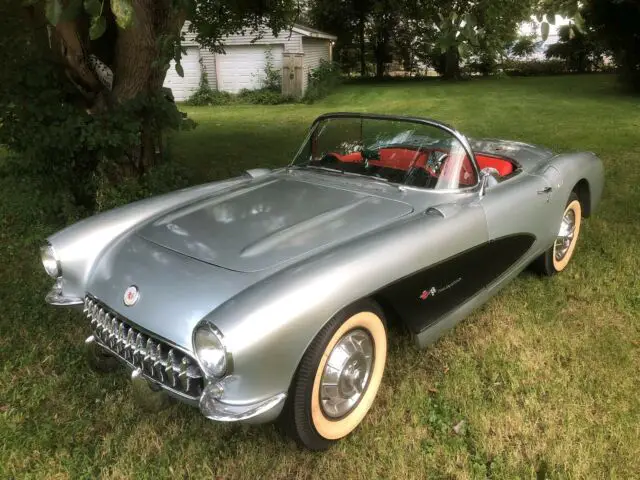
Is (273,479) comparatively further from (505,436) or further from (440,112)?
(440,112)

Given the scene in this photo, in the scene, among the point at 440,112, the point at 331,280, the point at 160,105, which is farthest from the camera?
the point at 440,112

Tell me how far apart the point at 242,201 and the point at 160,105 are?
104 inches

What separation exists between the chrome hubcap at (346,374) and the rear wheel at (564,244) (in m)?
2.08

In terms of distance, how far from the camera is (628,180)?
6688 millimetres

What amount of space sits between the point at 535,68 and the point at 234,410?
28703mm

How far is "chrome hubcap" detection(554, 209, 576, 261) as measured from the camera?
417 centimetres

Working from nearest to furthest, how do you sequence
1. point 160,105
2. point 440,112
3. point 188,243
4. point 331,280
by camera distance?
1. point 331,280
2. point 188,243
3. point 160,105
4. point 440,112

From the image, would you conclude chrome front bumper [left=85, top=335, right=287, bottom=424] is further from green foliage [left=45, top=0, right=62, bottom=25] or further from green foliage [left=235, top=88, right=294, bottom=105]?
green foliage [left=235, top=88, right=294, bottom=105]

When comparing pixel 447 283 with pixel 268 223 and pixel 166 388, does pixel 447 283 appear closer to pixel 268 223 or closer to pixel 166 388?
pixel 268 223

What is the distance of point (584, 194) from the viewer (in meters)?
4.39

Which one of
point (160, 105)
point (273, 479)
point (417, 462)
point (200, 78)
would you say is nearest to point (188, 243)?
point (273, 479)

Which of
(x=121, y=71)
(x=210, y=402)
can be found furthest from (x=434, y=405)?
(x=121, y=71)

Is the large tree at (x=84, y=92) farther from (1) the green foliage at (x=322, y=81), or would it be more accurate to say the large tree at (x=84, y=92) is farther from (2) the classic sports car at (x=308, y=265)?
(1) the green foliage at (x=322, y=81)

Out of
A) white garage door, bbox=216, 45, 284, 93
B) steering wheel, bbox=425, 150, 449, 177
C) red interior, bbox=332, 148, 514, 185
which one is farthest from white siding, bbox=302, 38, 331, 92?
steering wheel, bbox=425, 150, 449, 177
